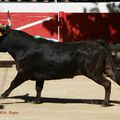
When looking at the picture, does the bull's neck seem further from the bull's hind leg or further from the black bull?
the bull's hind leg

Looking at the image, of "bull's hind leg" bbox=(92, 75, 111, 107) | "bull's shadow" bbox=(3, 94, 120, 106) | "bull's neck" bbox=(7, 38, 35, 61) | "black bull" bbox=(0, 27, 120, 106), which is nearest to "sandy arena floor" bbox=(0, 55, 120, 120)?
"bull's shadow" bbox=(3, 94, 120, 106)

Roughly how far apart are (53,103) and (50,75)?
0.53m

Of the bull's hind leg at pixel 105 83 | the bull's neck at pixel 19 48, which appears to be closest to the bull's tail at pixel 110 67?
the bull's hind leg at pixel 105 83

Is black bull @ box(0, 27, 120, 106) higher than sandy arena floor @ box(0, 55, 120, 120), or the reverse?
black bull @ box(0, 27, 120, 106)

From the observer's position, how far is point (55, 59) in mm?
9320

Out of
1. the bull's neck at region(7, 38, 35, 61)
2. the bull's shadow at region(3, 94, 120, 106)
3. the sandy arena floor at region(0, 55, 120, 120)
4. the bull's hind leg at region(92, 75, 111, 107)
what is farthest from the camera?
the bull's shadow at region(3, 94, 120, 106)

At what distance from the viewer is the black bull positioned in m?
9.18

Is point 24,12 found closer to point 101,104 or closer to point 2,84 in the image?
point 2,84

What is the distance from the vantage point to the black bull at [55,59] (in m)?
9.18

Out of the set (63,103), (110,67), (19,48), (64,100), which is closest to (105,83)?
(110,67)

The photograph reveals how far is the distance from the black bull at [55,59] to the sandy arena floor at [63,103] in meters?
0.30

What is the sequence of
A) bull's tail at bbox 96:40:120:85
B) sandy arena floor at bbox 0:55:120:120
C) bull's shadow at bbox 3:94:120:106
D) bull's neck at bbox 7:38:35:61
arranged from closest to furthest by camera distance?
sandy arena floor at bbox 0:55:120:120, bull's tail at bbox 96:40:120:85, bull's neck at bbox 7:38:35:61, bull's shadow at bbox 3:94:120:106

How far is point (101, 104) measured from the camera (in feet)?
30.7

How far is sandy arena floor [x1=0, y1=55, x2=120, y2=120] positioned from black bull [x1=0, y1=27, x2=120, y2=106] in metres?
0.30
